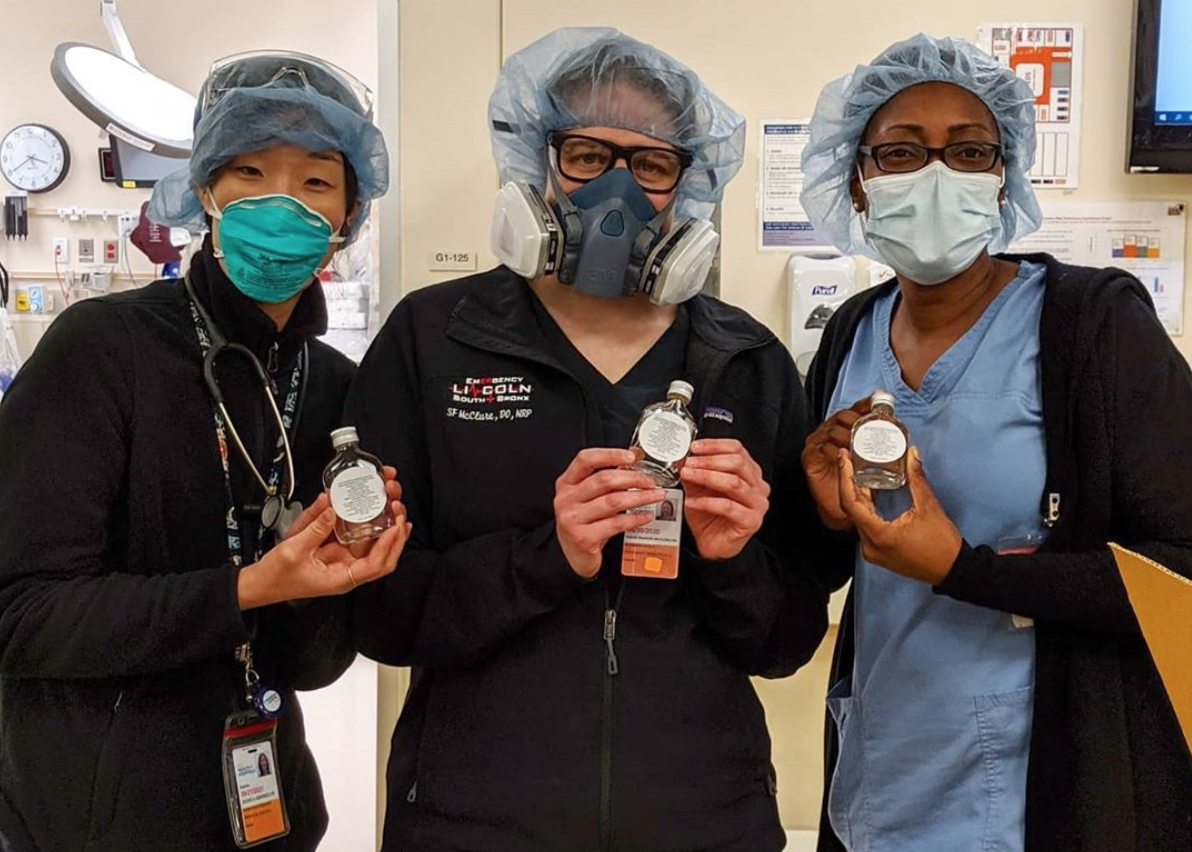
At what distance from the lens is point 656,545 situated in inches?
46.8

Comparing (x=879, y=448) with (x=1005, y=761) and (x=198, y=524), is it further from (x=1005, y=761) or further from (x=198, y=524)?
(x=198, y=524)

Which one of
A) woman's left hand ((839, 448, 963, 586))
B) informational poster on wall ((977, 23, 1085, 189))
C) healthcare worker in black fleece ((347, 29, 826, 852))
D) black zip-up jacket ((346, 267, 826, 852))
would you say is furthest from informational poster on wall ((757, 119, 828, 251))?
woman's left hand ((839, 448, 963, 586))

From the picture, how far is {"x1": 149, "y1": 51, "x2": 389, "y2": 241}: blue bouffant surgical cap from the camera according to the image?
1.38 metres

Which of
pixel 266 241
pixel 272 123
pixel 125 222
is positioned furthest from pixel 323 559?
pixel 125 222

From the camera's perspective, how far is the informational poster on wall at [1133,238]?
2291mm

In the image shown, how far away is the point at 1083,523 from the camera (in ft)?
4.35

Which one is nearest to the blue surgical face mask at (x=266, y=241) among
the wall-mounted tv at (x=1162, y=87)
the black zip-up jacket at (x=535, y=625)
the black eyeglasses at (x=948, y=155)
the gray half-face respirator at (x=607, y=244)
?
the black zip-up jacket at (x=535, y=625)

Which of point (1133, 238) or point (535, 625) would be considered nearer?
point (535, 625)

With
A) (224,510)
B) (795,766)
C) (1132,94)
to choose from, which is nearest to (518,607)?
(224,510)

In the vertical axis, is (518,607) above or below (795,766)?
above

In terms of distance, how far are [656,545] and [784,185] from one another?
1.39 metres

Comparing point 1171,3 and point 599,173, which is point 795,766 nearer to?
point 599,173

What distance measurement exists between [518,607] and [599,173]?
0.62 meters

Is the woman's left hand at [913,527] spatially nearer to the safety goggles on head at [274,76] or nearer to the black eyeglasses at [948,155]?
the black eyeglasses at [948,155]
